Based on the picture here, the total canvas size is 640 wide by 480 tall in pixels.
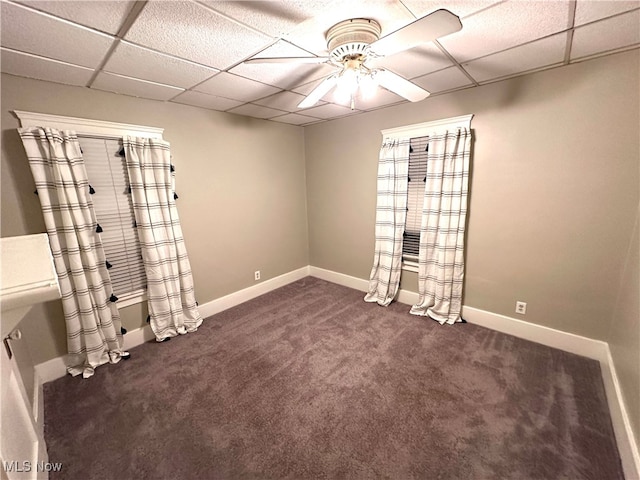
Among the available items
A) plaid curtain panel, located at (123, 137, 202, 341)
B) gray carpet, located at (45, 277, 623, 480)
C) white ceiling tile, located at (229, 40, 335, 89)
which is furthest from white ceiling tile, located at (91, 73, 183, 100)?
gray carpet, located at (45, 277, 623, 480)

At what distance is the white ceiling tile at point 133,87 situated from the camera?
2.02m

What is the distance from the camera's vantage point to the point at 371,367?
7.34ft

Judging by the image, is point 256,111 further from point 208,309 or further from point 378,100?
point 208,309

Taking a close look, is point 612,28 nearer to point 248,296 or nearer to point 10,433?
point 10,433

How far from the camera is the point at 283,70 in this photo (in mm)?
1933

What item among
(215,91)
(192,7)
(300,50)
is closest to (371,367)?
(300,50)

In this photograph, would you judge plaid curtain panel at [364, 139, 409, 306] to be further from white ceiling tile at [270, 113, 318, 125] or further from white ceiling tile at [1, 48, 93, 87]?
white ceiling tile at [1, 48, 93, 87]

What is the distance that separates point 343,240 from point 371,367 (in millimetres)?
1994

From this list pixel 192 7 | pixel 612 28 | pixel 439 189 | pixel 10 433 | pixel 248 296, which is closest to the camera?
pixel 10 433

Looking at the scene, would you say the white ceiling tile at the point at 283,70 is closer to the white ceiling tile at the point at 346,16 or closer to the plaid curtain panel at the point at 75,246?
the white ceiling tile at the point at 346,16

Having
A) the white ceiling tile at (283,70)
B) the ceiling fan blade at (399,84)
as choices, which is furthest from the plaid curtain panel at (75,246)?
the ceiling fan blade at (399,84)

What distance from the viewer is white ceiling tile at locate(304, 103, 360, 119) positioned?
297cm

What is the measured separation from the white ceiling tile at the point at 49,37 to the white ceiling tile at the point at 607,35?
2795 millimetres

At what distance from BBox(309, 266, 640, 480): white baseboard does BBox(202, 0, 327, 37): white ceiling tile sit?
110 inches
